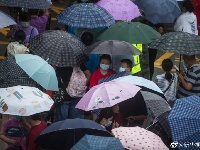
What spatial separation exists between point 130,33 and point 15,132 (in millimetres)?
3101

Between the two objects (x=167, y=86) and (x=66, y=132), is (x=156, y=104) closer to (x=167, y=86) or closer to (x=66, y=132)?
(x=167, y=86)

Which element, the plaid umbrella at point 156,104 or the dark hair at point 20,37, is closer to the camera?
the plaid umbrella at point 156,104

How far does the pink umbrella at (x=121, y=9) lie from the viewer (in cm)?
1027

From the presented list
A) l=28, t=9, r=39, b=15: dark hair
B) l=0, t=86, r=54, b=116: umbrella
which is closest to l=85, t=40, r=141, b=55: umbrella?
l=0, t=86, r=54, b=116: umbrella

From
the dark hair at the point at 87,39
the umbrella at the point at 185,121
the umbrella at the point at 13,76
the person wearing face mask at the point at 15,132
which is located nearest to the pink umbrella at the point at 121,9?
the dark hair at the point at 87,39

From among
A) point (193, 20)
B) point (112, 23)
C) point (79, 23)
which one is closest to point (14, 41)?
point (79, 23)

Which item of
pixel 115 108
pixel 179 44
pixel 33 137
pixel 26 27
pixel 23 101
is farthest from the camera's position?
pixel 26 27

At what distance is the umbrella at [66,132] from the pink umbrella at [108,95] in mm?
808

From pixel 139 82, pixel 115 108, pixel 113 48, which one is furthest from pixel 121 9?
pixel 115 108

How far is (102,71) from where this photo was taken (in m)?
8.21

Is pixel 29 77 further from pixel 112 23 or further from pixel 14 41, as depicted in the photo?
pixel 112 23

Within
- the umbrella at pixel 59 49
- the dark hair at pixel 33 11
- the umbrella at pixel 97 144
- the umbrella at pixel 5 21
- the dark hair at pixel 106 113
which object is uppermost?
the dark hair at pixel 33 11

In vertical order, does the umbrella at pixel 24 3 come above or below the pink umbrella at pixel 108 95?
above

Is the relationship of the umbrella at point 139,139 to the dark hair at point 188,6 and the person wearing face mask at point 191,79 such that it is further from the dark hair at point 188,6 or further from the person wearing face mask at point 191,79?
the dark hair at point 188,6
